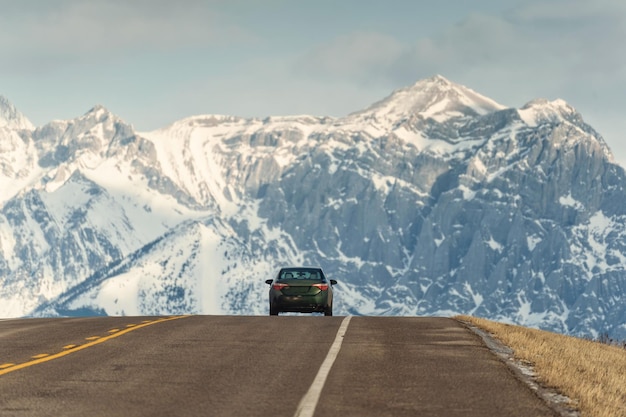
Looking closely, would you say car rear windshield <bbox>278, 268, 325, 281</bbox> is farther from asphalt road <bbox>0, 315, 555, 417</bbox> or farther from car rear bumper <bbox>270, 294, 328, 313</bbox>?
asphalt road <bbox>0, 315, 555, 417</bbox>

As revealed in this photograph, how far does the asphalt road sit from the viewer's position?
44.9ft

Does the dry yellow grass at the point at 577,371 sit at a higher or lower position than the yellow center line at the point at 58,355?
lower

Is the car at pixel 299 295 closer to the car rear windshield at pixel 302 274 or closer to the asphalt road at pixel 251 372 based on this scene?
the car rear windshield at pixel 302 274

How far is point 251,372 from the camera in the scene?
669 inches

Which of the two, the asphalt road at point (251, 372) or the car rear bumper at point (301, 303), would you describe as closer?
the asphalt road at point (251, 372)

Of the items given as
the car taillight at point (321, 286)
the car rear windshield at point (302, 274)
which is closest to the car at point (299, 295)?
the car taillight at point (321, 286)

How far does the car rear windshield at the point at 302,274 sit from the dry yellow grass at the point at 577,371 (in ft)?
40.0

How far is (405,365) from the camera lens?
59.7 feet

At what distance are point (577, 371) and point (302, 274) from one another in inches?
830

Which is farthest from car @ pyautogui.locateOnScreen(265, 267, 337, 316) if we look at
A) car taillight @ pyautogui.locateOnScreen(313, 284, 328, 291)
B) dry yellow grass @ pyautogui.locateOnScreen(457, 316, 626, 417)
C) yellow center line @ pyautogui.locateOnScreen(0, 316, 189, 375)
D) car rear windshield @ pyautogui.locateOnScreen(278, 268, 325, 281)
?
yellow center line @ pyautogui.locateOnScreen(0, 316, 189, 375)

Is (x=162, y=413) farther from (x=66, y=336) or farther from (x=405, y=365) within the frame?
(x=66, y=336)

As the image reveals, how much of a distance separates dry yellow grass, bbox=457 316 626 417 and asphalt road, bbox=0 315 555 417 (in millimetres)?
570

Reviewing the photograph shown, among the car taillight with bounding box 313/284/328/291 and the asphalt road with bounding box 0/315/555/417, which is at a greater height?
the car taillight with bounding box 313/284/328/291

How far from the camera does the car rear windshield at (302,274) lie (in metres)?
39.4
